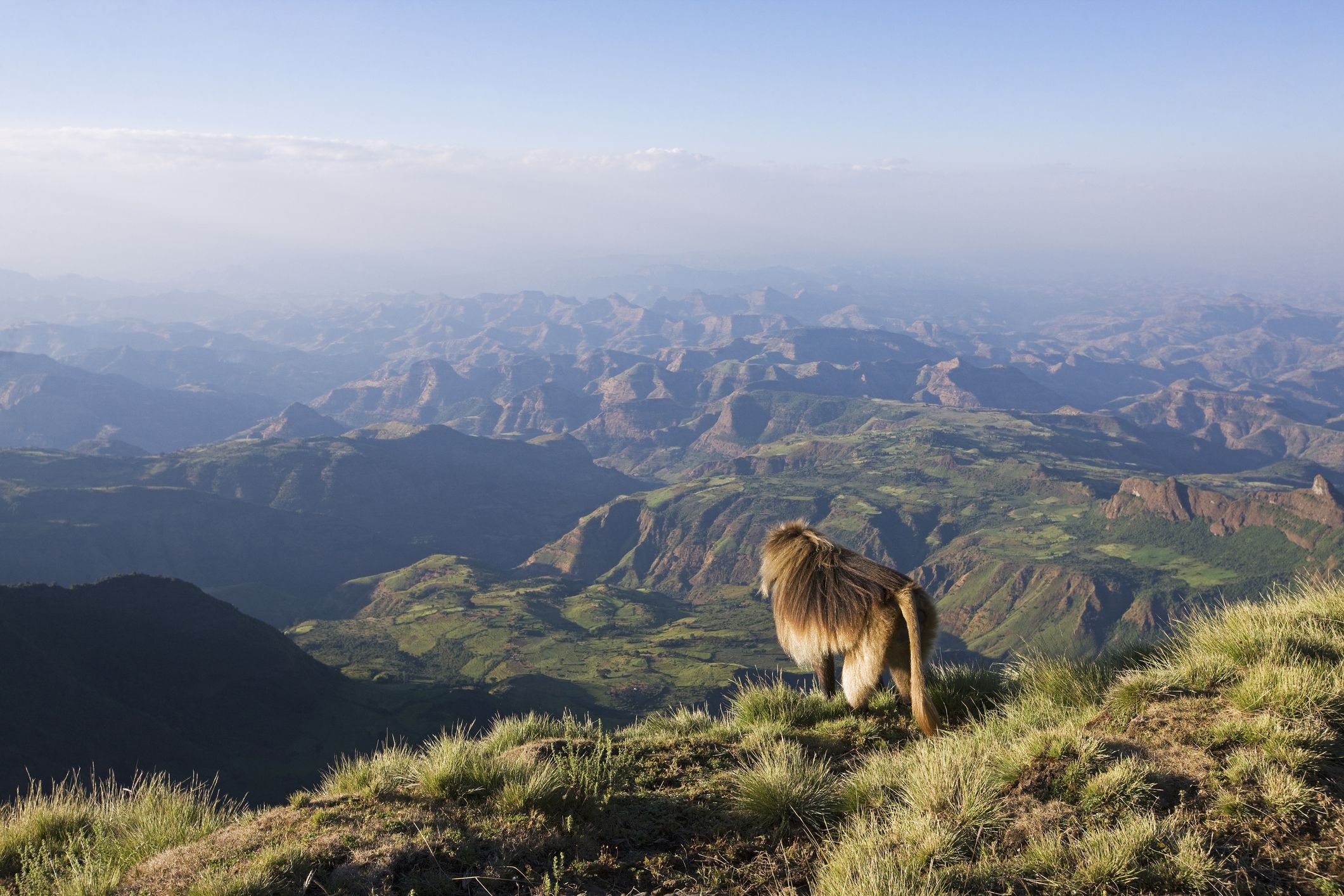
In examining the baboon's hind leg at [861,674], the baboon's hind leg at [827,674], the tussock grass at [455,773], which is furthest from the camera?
the baboon's hind leg at [827,674]

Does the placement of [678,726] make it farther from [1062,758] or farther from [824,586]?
[1062,758]

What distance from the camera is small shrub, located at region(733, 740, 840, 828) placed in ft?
22.4

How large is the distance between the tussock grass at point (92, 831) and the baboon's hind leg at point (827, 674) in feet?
25.5

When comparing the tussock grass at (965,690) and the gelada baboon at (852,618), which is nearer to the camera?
the gelada baboon at (852,618)

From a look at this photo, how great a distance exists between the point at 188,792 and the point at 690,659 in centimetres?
19580

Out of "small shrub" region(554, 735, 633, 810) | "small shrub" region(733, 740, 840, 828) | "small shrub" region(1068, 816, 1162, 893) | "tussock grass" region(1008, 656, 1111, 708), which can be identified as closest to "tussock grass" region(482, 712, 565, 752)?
"small shrub" region(554, 735, 633, 810)

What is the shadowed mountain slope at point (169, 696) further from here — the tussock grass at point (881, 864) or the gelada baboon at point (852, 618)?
the tussock grass at point (881, 864)

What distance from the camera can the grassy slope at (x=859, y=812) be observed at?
5527mm

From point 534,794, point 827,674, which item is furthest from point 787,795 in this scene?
point 827,674

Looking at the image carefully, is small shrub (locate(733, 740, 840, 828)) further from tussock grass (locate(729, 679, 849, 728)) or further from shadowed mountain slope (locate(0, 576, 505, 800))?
shadowed mountain slope (locate(0, 576, 505, 800))

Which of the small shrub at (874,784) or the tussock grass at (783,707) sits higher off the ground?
the small shrub at (874,784)

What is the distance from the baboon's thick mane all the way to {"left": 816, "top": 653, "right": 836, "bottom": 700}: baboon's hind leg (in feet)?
2.14

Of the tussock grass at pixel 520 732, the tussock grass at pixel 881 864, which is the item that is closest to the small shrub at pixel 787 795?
the tussock grass at pixel 881 864

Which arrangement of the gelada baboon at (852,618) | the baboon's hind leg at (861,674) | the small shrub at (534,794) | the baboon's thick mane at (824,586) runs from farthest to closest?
1. the baboon's thick mane at (824,586)
2. the baboon's hind leg at (861,674)
3. the gelada baboon at (852,618)
4. the small shrub at (534,794)
